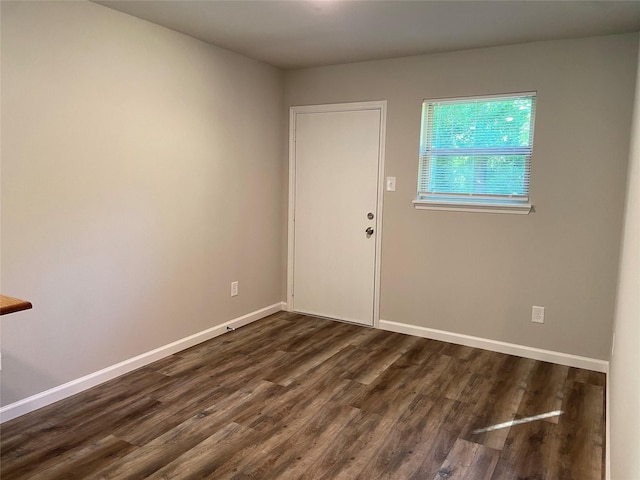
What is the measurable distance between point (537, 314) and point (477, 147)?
4.49ft

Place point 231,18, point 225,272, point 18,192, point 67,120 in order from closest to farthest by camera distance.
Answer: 1. point 18,192
2. point 67,120
3. point 231,18
4. point 225,272

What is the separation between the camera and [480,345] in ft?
12.3

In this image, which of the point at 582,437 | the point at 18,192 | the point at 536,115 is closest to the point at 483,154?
the point at 536,115

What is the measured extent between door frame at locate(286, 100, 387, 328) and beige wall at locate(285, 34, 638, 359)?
0.20 feet

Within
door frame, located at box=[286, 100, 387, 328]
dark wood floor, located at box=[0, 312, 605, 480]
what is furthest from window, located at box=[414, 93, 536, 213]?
dark wood floor, located at box=[0, 312, 605, 480]

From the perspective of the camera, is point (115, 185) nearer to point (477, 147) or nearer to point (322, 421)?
point (322, 421)

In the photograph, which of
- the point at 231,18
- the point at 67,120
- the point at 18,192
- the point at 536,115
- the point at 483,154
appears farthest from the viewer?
the point at 483,154

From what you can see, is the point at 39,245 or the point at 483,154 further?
the point at 483,154

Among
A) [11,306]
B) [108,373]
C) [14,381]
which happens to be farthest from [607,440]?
[14,381]

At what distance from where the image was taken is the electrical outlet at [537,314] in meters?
3.48

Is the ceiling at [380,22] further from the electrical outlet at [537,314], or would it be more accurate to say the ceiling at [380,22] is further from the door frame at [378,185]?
the electrical outlet at [537,314]

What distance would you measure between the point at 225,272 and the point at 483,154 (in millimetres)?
2322

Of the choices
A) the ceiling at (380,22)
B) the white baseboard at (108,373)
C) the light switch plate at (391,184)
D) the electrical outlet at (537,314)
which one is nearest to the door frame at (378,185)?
the light switch plate at (391,184)

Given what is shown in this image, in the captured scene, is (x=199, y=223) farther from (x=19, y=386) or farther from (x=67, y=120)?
(x=19, y=386)
